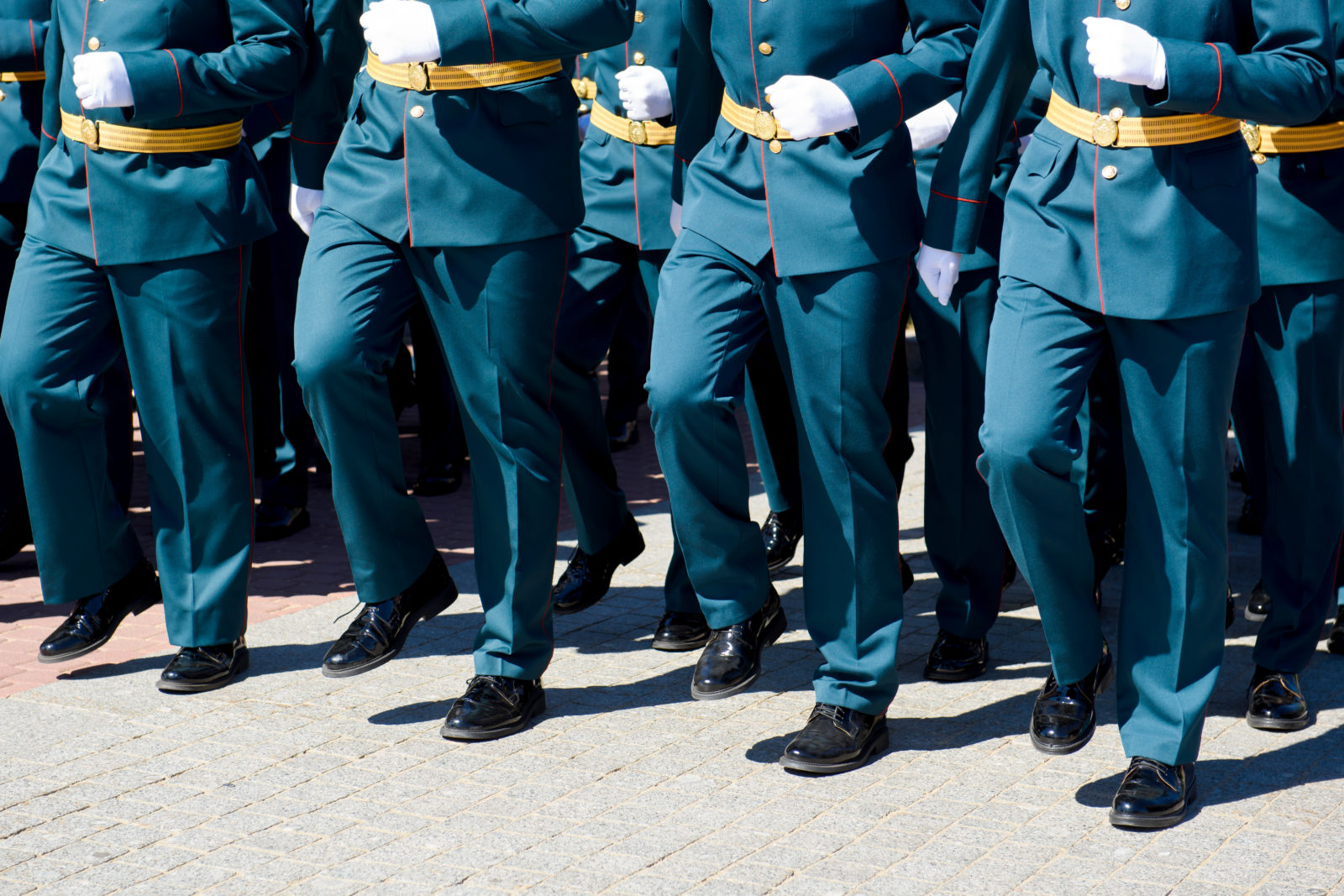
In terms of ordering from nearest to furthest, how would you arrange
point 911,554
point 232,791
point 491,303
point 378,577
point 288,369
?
point 232,791 < point 491,303 < point 378,577 < point 911,554 < point 288,369

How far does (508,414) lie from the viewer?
3930 millimetres

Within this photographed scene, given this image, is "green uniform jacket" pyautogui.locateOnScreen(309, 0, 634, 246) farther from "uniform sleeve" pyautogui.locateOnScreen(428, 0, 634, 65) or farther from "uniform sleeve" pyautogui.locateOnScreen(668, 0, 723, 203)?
"uniform sleeve" pyautogui.locateOnScreen(668, 0, 723, 203)

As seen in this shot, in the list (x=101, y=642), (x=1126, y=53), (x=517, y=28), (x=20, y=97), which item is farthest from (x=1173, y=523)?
(x=20, y=97)

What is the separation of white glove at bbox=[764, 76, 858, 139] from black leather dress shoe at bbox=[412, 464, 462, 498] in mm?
3476

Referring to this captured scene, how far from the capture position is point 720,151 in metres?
3.78

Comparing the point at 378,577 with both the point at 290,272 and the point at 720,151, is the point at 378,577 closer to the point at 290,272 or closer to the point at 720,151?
the point at 720,151

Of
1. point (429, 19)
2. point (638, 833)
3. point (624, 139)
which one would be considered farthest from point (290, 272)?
point (638, 833)

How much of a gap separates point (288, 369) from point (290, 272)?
0.37 meters

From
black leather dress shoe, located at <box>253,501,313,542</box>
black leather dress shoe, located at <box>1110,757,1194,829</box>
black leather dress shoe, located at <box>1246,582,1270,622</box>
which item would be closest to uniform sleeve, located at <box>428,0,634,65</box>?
black leather dress shoe, located at <box>1110,757,1194,829</box>

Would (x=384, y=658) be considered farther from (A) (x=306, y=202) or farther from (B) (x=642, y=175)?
(B) (x=642, y=175)

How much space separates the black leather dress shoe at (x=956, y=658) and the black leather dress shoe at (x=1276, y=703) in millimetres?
651

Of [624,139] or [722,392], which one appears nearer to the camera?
[722,392]

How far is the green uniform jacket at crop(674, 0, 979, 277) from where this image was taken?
359cm

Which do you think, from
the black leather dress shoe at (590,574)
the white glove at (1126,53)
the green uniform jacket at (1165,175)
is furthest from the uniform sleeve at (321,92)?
the white glove at (1126,53)
